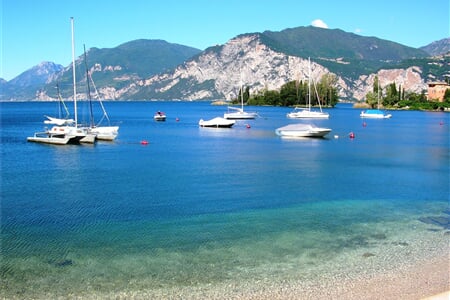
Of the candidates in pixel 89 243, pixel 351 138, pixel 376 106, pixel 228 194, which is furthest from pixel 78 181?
pixel 376 106

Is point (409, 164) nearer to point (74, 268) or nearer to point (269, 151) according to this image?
point (269, 151)

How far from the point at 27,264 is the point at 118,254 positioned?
2945mm

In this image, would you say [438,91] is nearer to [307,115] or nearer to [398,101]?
[398,101]

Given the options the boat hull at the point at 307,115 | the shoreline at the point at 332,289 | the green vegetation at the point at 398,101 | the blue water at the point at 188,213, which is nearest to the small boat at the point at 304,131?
the blue water at the point at 188,213

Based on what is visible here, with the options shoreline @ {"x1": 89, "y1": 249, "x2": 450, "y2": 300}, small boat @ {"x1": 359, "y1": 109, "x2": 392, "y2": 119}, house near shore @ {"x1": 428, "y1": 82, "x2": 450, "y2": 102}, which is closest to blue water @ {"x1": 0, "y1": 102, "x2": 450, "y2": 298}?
shoreline @ {"x1": 89, "y1": 249, "x2": 450, "y2": 300}

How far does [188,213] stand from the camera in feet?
74.2

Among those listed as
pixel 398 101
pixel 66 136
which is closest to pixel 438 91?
pixel 398 101

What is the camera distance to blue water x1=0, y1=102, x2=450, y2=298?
15.1 m

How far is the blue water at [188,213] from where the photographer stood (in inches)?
594

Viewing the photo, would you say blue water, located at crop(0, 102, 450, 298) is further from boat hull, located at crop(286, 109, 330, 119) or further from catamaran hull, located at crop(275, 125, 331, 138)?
boat hull, located at crop(286, 109, 330, 119)

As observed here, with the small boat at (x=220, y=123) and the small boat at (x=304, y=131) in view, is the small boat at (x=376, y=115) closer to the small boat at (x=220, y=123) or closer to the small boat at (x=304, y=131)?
the small boat at (x=220, y=123)

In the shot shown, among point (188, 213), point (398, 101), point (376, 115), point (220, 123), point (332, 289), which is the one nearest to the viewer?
point (332, 289)

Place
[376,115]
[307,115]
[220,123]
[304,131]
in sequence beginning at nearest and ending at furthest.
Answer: [304,131], [220,123], [307,115], [376,115]

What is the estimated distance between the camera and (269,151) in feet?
170
